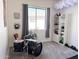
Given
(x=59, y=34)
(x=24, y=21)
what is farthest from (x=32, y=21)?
(x=59, y=34)

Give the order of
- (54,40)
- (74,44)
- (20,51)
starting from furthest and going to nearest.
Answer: (54,40), (74,44), (20,51)

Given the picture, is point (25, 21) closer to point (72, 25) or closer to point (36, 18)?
point (36, 18)

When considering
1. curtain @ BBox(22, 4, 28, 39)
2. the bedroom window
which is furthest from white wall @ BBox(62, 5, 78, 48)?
curtain @ BBox(22, 4, 28, 39)

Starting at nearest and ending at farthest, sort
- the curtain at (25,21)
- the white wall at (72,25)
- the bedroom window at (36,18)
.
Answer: the white wall at (72,25), the curtain at (25,21), the bedroom window at (36,18)

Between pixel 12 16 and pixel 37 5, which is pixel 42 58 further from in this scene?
pixel 37 5

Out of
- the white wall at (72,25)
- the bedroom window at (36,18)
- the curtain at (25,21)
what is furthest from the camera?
the bedroom window at (36,18)

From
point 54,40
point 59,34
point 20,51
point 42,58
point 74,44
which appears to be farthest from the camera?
point 54,40

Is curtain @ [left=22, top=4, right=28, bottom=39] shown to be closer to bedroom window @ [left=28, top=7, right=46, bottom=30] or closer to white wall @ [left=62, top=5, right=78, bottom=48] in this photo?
bedroom window @ [left=28, top=7, right=46, bottom=30]

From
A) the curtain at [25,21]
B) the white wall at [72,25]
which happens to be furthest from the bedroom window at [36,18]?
the white wall at [72,25]

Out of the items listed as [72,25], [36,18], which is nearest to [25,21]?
[36,18]

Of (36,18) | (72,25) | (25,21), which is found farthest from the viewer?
(36,18)

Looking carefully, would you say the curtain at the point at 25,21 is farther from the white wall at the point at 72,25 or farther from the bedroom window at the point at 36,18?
the white wall at the point at 72,25

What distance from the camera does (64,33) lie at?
496 cm

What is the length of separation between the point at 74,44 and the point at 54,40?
132 centimetres
